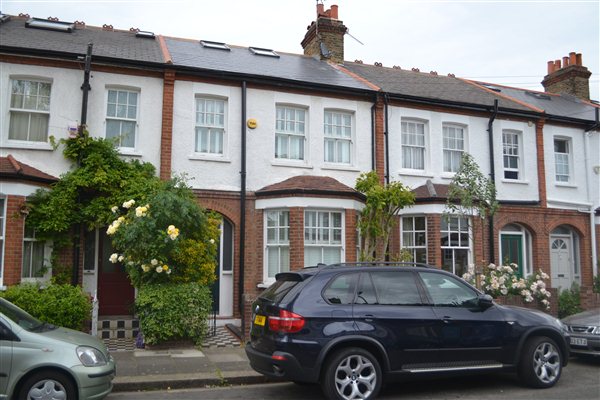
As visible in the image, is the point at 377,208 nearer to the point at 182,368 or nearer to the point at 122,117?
the point at 182,368

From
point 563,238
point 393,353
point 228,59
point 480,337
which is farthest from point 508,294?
point 228,59

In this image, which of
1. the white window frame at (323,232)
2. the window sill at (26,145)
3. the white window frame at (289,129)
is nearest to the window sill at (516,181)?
the white window frame at (323,232)

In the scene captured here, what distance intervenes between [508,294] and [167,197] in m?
8.46

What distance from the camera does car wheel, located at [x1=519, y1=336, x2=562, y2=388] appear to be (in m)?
7.32

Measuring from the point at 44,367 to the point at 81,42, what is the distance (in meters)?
9.49

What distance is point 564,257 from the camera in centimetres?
1688

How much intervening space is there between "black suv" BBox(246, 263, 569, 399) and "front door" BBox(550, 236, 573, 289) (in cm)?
986

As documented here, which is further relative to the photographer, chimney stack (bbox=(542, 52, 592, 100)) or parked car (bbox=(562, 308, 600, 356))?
chimney stack (bbox=(542, 52, 592, 100))

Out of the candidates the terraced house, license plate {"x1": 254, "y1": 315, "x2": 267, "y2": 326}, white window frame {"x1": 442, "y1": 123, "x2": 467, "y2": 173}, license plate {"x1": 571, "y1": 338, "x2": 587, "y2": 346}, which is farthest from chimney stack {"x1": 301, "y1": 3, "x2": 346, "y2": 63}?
license plate {"x1": 254, "y1": 315, "x2": 267, "y2": 326}

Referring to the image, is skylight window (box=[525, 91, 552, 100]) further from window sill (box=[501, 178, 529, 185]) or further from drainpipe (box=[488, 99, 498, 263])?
window sill (box=[501, 178, 529, 185])

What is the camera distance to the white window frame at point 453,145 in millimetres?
15336

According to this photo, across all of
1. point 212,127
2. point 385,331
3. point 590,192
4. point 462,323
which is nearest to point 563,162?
point 590,192

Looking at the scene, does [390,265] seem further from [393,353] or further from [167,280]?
[167,280]

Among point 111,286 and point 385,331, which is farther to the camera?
point 111,286
